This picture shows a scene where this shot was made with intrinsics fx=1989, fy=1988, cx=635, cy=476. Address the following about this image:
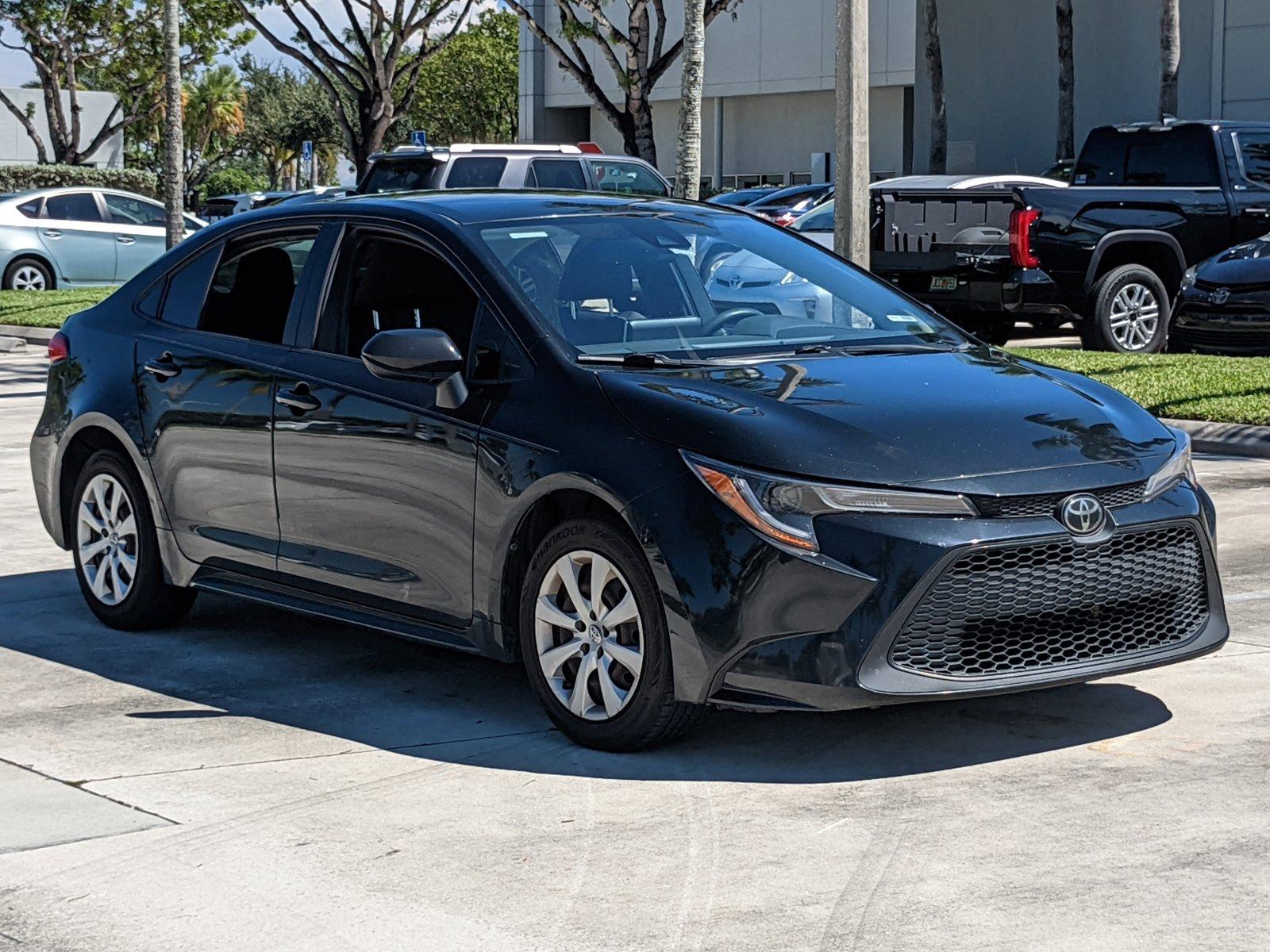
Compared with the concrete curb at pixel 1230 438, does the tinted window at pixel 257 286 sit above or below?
above

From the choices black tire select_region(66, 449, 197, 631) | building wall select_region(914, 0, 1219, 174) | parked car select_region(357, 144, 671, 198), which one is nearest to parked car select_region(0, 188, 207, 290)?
parked car select_region(357, 144, 671, 198)

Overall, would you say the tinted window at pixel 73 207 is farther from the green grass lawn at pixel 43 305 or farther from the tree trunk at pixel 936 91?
the tree trunk at pixel 936 91

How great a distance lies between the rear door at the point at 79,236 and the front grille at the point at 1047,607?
2404cm

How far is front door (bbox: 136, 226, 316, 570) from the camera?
6848 millimetres

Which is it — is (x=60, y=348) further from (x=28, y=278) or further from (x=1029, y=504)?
(x=28, y=278)

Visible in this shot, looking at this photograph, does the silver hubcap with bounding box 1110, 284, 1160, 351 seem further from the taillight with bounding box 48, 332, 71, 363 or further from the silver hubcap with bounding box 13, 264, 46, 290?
the silver hubcap with bounding box 13, 264, 46, 290

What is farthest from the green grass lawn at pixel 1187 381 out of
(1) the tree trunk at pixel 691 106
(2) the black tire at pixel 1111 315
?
(1) the tree trunk at pixel 691 106

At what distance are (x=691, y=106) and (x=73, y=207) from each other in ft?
38.2

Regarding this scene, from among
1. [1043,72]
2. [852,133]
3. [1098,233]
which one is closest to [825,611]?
[852,133]

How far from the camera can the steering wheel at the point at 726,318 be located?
631cm

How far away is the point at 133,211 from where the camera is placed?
1118 inches

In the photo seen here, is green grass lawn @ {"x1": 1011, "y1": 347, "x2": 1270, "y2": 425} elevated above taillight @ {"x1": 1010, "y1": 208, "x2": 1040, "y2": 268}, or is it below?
below

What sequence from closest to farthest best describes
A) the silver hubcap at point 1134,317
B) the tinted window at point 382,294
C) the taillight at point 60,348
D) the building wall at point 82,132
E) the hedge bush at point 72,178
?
the tinted window at point 382,294, the taillight at point 60,348, the silver hubcap at point 1134,317, the hedge bush at point 72,178, the building wall at point 82,132

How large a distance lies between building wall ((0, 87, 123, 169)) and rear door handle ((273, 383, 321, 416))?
4527cm
